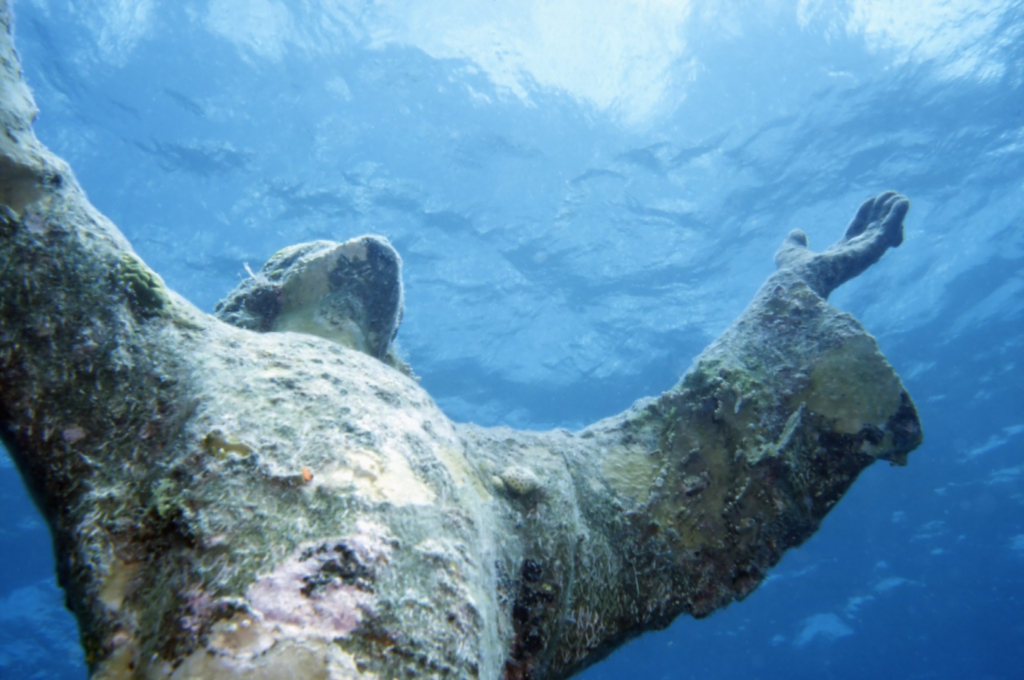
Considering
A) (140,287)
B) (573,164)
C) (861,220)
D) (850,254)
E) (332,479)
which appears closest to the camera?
(332,479)

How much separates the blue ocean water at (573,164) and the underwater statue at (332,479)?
874 centimetres

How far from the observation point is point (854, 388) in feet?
9.70

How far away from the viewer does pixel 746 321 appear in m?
3.73

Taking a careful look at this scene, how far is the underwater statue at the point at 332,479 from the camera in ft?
4.00

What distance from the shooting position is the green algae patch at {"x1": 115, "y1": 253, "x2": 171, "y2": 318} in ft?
6.17

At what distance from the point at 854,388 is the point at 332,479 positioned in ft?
10.2

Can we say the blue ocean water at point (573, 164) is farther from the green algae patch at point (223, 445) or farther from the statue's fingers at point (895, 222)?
the statue's fingers at point (895, 222)

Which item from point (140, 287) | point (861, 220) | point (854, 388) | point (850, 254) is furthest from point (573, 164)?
point (140, 287)

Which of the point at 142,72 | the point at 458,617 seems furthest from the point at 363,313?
the point at 142,72

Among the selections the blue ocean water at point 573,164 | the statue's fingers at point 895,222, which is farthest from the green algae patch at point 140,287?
the blue ocean water at point 573,164

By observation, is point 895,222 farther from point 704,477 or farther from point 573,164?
point 573,164

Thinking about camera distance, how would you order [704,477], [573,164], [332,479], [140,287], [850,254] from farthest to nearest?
1. [573,164]
2. [850,254]
3. [704,477]
4. [140,287]
5. [332,479]

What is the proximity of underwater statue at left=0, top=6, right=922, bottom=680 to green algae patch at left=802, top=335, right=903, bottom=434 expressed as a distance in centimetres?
1

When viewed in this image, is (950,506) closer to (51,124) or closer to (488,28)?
(488,28)
